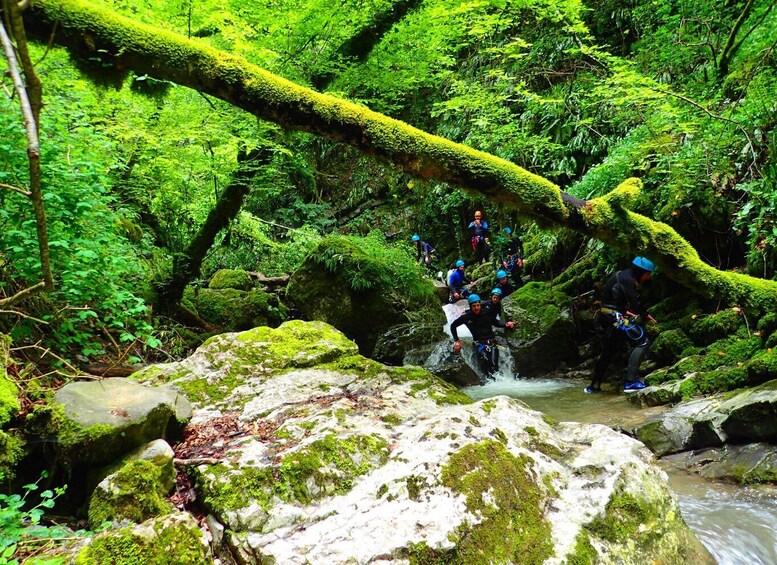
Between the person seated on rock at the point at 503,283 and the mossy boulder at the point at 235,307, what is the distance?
5645mm

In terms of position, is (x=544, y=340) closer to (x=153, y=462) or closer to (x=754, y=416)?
(x=754, y=416)

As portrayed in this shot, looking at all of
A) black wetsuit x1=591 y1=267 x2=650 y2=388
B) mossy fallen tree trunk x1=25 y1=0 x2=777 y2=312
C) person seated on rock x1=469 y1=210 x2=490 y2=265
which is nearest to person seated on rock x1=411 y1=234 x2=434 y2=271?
person seated on rock x1=469 y1=210 x2=490 y2=265

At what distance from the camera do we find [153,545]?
2.01 meters

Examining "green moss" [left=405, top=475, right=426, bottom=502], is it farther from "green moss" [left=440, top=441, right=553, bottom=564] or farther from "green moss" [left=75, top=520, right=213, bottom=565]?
"green moss" [left=75, top=520, right=213, bottom=565]

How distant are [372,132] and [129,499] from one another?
4.15 meters

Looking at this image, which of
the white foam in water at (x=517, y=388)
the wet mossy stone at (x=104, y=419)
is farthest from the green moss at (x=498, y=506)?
the white foam in water at (x=517, y=388)

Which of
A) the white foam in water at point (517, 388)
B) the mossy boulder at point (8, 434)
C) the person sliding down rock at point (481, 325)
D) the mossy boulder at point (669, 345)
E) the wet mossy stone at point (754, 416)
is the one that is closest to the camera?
the mossy boulder at point (8, 434)

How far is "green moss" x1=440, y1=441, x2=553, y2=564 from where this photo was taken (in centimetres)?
234

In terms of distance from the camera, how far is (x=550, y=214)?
18.6 ft

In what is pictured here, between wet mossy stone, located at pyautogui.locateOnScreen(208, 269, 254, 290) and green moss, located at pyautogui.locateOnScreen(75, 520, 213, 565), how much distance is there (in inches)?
396

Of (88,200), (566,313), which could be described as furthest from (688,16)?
(88,200)

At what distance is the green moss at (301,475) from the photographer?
254 cm

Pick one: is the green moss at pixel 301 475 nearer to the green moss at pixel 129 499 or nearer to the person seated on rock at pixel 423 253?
the green moss at pixel 129 499

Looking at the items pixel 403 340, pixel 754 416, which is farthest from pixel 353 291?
pixel 754 416
